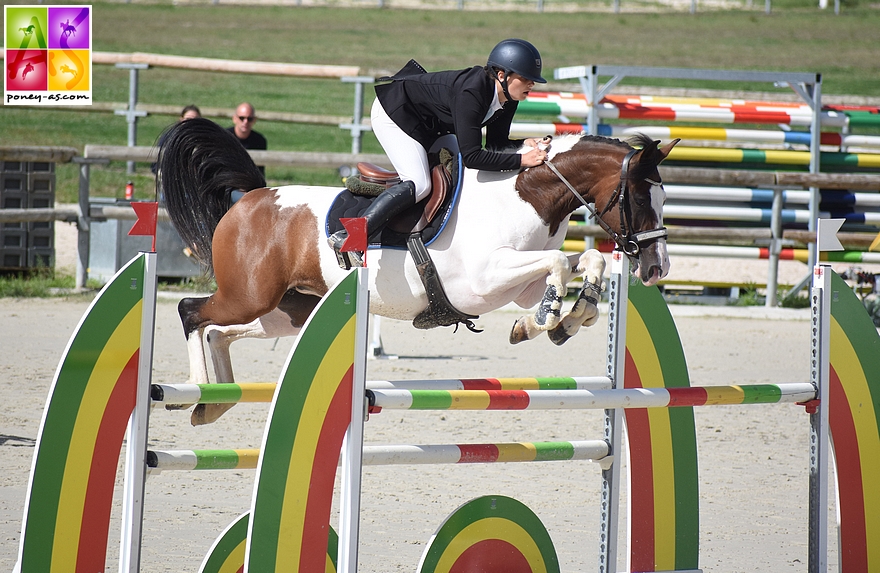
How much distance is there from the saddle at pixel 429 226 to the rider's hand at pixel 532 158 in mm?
268

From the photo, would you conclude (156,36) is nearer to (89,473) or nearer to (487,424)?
(487,424)

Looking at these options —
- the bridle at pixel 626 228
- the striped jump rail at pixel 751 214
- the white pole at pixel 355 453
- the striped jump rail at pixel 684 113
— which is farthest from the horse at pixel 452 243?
the striped jump rail at pixel 751 214

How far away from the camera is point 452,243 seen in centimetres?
371

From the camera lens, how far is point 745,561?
376 cm

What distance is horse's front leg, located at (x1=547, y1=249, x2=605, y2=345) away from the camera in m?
3.47

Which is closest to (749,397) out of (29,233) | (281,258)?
(281,258)

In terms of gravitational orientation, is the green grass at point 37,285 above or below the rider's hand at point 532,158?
below

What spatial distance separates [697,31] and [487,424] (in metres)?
26.2

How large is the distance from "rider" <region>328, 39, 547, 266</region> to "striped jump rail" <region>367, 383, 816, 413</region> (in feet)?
2.43

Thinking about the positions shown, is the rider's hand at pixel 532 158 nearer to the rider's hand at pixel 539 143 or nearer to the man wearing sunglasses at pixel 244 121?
the rider's hand at pixel 539 143

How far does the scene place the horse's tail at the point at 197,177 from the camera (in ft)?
14.2

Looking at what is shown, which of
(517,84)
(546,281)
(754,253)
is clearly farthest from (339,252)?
(754,253)

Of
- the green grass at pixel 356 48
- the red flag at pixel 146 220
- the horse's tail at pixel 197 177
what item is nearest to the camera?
the red flag at pixel 146 220

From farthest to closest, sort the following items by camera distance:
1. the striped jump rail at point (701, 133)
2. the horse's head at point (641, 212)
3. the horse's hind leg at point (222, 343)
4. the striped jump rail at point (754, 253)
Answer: the striped jump rail at point (754, 253)
the striped jump rail at point (701, 133)
the horse's hind leg at point (222, 343)
the horse's head at point (641, 212)
